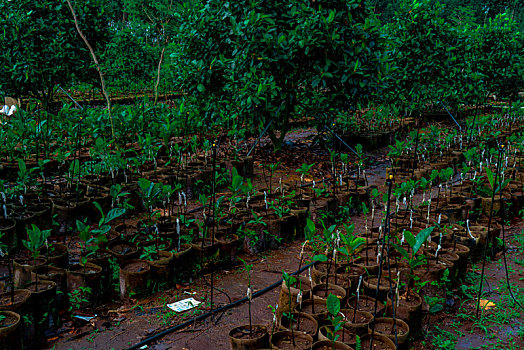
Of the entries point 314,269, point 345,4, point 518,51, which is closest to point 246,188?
point 314,269

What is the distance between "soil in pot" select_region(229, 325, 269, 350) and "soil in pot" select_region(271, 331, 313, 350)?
91 mm

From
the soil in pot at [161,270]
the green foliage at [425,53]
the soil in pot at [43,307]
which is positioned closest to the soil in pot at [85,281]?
the soil in pot at [43,307]

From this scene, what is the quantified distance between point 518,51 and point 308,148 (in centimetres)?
Answer: 838

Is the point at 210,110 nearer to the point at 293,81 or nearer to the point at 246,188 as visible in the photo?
the point at 293,81

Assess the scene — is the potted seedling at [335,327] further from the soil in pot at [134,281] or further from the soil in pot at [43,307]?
the soil in pot at [43,307]

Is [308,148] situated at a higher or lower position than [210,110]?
lower

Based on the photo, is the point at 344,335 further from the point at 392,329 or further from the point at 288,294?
the point at 288,294

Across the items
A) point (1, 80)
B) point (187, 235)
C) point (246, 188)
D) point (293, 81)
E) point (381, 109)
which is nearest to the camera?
point (187, 235)

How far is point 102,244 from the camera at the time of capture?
134 inches

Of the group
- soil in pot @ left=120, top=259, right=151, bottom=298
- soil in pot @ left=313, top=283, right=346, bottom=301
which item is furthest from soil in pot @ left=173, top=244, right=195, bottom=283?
soil in pot @ left=313, top=283, right=346, bottom=301

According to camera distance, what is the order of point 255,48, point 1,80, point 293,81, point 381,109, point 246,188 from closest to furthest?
point 246,188
point 255,48
point 293,81
point 1,80
point 381,109

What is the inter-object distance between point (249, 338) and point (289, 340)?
0.75ft

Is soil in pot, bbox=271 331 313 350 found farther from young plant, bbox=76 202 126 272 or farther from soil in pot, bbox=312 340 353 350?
young plant, bbox=76 202 126 272

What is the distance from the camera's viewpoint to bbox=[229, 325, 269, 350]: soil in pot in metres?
2.39
